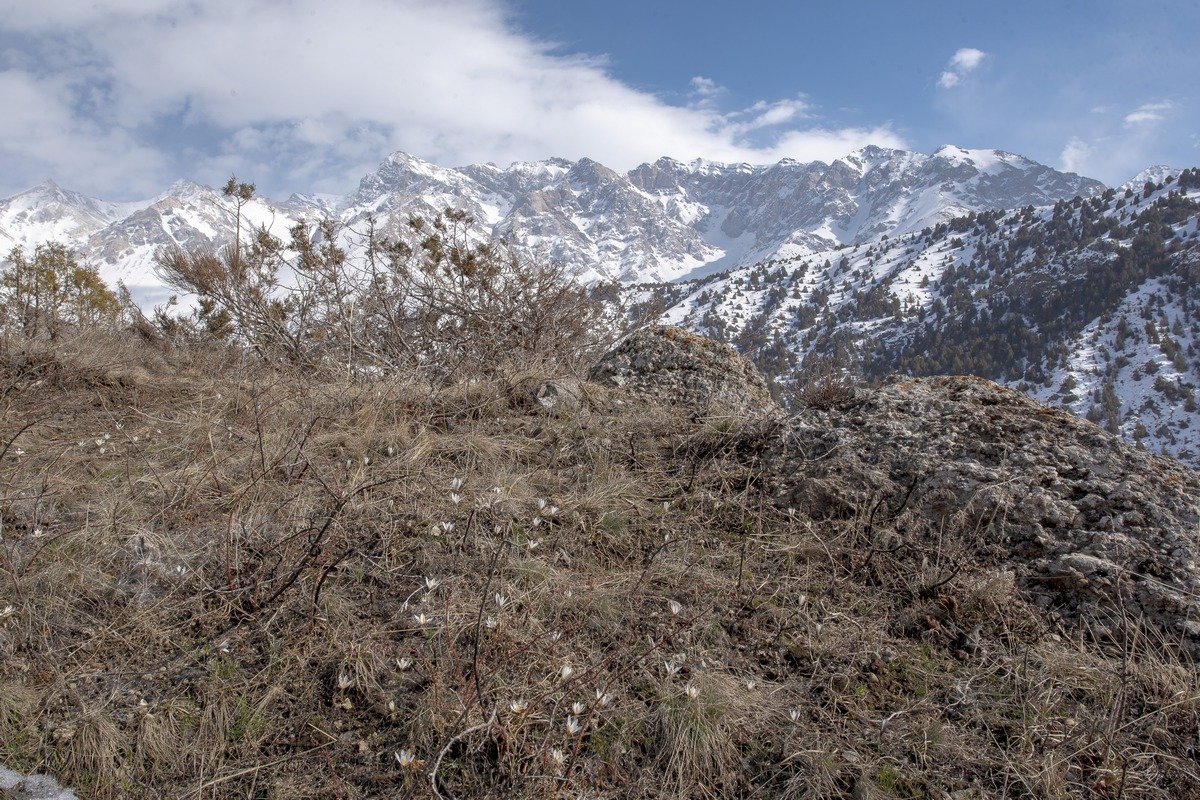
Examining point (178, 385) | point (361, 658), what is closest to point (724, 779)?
point (361, 658)

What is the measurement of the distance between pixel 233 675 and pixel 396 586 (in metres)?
0.55

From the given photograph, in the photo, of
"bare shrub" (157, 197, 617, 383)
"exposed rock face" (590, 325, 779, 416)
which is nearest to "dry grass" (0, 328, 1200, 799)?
"exposed rock face" (590, 325, 779, 416)

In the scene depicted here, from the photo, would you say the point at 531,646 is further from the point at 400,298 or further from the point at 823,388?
the point at 400,298

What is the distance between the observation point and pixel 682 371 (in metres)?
4.64

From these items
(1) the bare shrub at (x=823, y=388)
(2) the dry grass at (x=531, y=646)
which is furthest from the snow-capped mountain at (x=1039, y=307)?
(2) the dry grass at (x=531, y=646)

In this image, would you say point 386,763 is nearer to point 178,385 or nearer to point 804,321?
point 178,385

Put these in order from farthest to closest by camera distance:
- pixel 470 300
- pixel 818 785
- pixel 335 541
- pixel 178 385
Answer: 1. pixel 470 300
2. pixel 178 385
3. pixel 335 541
4. pixel 818 785

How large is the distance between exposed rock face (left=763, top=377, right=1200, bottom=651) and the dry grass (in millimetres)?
108

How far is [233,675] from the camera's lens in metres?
1.88

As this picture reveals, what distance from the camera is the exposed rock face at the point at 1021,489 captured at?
82.6 inches

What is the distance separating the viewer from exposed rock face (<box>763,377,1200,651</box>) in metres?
2.10

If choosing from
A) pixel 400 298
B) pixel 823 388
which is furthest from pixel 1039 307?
pixel 823 388

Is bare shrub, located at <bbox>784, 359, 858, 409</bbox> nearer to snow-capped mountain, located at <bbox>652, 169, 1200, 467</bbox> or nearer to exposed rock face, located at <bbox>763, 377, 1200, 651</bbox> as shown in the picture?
exposed rock face, located at <bbox>763, 377, 1200, 651</bbox>

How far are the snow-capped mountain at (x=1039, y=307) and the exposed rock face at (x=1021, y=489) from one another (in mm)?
94100
